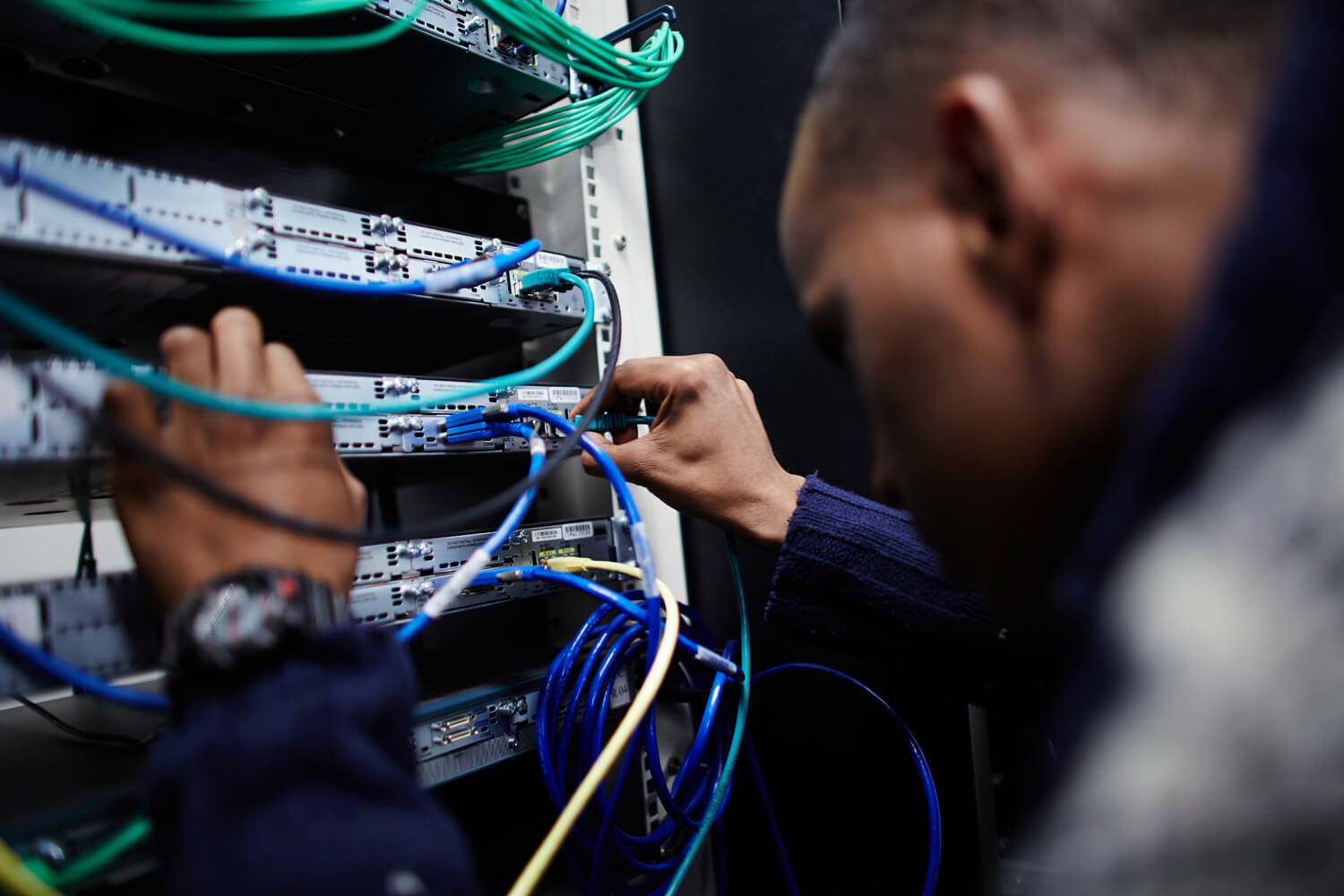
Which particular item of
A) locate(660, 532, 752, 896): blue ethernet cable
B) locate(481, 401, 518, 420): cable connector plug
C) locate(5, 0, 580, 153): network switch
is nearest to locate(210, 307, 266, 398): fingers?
locate(481, 401, 518, 420): cable connector plug

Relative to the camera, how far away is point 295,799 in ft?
1.31

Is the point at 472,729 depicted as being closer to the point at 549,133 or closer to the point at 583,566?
the point at 583,566

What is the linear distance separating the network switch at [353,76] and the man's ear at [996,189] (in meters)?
0.56

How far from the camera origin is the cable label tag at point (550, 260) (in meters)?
0.84

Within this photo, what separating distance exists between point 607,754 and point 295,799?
0.88ft

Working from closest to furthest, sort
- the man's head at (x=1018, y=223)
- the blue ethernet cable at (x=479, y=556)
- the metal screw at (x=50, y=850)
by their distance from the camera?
the man's head at (x=1018, y=223) < the metal screw at (x=50, y=850) < the blue ethernet cable at (x=479, y=556)

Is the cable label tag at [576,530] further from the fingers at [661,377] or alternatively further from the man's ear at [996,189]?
the man's ear at [996,189]

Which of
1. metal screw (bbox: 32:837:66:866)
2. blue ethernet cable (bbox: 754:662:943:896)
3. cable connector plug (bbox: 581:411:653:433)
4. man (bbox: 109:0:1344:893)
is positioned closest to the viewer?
man (bbox: 109:0:1344:893)

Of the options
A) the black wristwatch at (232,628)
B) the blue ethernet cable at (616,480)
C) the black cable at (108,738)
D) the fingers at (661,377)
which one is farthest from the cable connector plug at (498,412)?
the black cable at (108,738)

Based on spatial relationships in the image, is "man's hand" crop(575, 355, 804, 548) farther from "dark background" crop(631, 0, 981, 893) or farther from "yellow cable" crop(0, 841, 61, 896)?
"yellow cable" crop(0, 841, 61, 896)

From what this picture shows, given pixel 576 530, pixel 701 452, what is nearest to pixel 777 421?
pixel 701 452

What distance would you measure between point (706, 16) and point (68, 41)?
0.81 metres

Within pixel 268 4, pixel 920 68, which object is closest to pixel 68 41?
pixel 268 4

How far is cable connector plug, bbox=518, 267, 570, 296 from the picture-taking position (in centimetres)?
83
